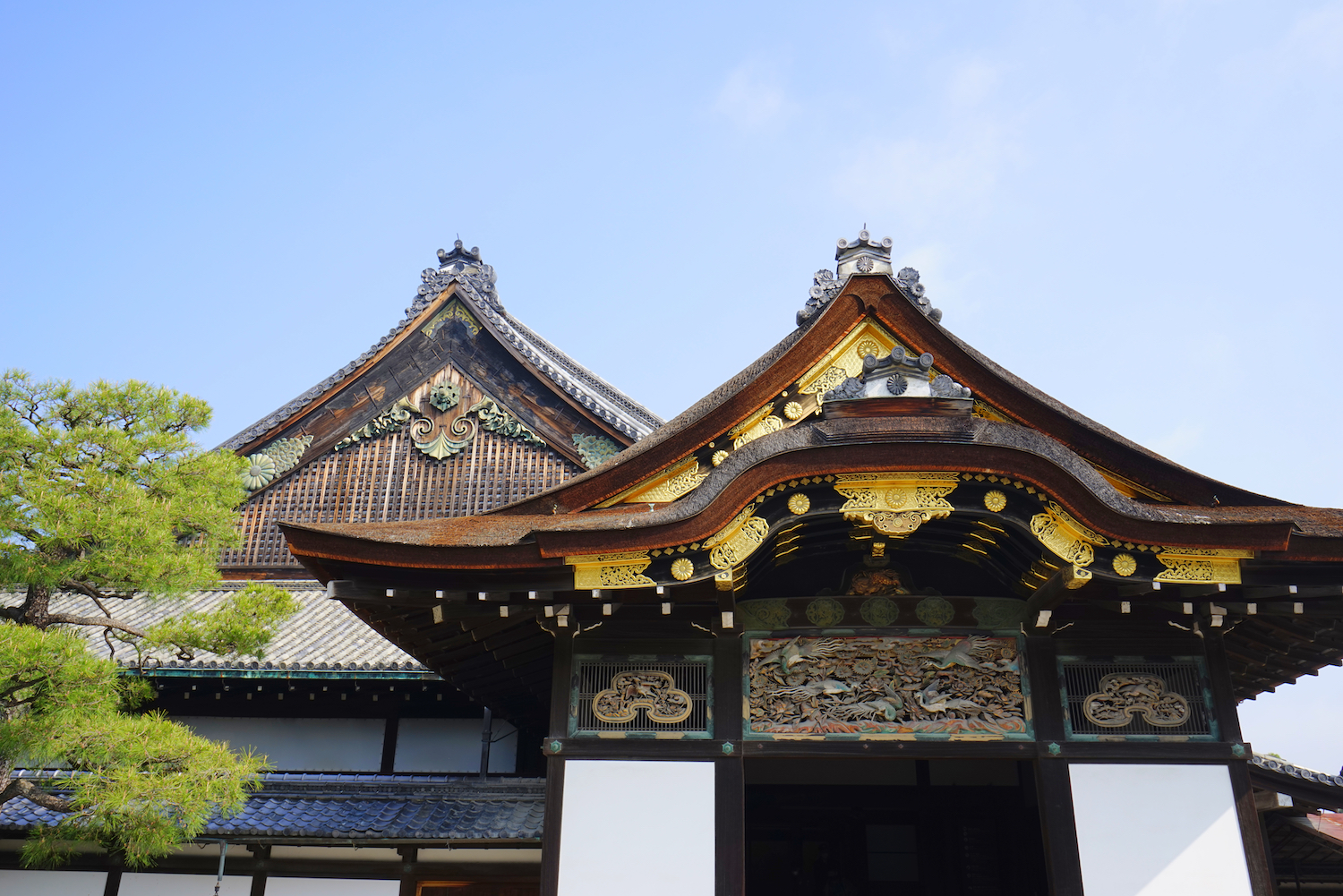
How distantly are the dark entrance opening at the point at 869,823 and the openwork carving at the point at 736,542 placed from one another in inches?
180

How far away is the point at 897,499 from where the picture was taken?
737cm

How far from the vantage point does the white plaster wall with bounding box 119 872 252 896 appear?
1011 centimetres

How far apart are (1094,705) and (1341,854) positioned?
19.3 feet

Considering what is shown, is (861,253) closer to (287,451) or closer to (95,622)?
(95,622)

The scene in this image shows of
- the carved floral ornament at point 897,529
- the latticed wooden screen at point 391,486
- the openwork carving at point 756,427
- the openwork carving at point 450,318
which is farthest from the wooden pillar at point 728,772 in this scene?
the openwork carving at point 450,318

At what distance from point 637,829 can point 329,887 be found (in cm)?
454

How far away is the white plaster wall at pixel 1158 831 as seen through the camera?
23.4 feet

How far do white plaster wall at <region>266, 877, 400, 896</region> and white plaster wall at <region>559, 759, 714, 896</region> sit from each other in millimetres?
3799

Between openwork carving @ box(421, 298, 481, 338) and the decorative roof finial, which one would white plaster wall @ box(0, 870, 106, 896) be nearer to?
openwork carving @ box(421, 298, 481, 338)

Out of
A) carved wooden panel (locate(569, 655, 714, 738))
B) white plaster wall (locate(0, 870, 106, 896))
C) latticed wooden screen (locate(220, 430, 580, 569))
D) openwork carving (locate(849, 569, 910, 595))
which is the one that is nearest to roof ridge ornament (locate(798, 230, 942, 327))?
openwork carving (locate(849, 569, 910, 595))

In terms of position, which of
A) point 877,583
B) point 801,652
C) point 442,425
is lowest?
point 801,652

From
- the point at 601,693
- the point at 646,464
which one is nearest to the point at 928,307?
the point at 646,464

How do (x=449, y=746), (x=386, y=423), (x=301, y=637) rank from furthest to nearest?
(x=386, y=423), (x=301, y=637), (x=449, y=746)

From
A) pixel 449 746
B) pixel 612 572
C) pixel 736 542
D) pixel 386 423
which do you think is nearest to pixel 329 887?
pixel 449 746
